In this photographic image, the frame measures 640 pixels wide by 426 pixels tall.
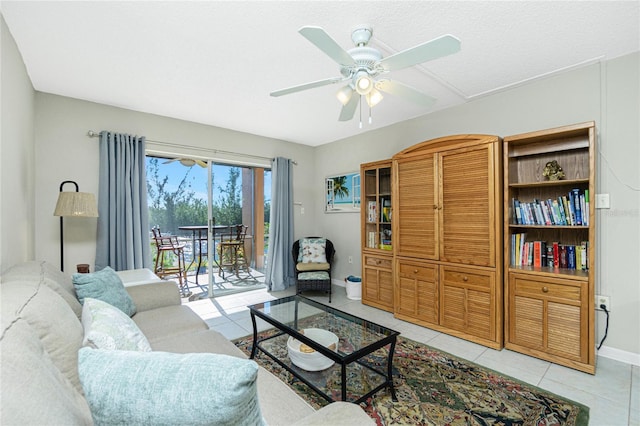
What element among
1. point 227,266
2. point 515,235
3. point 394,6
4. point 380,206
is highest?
point 394,6

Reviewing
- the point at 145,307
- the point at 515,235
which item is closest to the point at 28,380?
the point at 145,307

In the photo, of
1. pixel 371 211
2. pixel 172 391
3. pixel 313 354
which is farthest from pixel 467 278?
pixel 172 391

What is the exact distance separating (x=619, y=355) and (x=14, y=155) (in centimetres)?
486

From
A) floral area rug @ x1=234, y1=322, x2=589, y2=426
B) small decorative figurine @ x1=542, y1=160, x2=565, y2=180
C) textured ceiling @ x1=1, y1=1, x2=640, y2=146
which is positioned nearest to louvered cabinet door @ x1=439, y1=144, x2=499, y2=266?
small decorative figurine @ x1=542, y1=160, x2=565, y2=180

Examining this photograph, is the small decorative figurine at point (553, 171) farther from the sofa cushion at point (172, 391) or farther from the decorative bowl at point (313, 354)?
the sofa cushion at point (172, 391)

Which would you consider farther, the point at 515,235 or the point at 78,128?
the point at 78,128

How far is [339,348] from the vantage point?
1805 millimetres

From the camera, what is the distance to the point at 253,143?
A: 442 centimetres

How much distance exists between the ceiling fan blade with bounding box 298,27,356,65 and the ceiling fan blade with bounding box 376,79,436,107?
0.29m

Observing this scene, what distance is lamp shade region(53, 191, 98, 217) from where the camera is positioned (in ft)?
8.16

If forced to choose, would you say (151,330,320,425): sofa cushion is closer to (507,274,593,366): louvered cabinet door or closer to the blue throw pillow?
the blue throw pillow

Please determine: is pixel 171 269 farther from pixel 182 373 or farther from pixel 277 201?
pixel 182 373

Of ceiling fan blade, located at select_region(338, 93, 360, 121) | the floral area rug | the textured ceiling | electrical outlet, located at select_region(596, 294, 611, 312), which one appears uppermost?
the textured ceiling

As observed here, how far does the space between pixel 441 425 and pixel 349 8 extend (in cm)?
257
